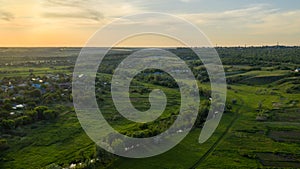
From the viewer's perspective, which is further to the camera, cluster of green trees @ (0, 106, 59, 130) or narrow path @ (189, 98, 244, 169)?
cluster of green trees @ (0, 106, 59, 130)

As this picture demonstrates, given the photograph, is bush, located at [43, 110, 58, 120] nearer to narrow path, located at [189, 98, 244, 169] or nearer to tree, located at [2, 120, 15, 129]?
tree, located at [2, 120, 15, 129]

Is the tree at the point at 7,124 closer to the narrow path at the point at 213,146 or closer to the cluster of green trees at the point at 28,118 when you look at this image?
the cluster of green trees at the point at 28,118

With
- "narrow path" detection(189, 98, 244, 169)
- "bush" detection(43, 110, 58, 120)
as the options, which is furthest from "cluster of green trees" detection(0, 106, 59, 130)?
"narrow path" detection(189, 98, 244, 169)

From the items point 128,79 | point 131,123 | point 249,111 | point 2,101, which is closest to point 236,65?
point 128,79

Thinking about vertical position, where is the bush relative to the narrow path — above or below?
above

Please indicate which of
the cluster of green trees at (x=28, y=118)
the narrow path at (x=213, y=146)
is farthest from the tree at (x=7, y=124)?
the narrow path at (x=213, y=146)

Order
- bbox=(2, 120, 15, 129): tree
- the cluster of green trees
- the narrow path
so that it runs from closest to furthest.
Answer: the narrow path, bbox=(2, 120, 15, 129): tree, the cluster of green trees

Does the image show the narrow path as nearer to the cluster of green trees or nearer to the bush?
the cluster of green trees

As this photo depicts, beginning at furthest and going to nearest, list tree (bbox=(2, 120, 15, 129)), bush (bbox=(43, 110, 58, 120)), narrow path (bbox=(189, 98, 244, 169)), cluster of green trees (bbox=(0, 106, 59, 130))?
bush (bbox=(43, 110, 58, 120)) → cluster of green trees (bbox=(0, 106, 59, 130)) → tree (bbox=(2, 120, 15, 129)) → narrow path (bbox=(189, 98, 244, 169))

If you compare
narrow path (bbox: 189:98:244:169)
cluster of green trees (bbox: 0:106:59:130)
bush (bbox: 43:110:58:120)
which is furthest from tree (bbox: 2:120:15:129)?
narrow path (bbox: 189:98:244:169)

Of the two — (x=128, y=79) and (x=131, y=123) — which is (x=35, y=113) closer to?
(x=131, y=123)

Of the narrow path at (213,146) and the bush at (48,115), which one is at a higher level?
the bush at (48,115)

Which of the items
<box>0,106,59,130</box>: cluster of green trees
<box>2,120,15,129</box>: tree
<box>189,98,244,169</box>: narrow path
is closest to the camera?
<box>189,98,244,169</box>: narrow path
